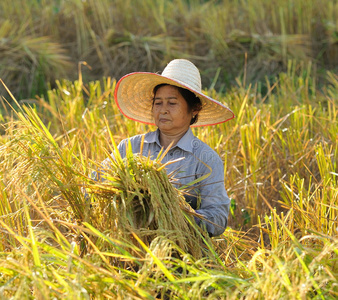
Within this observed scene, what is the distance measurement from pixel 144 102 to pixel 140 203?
0.96 meters

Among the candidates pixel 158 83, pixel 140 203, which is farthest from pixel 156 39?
pixel 140 203

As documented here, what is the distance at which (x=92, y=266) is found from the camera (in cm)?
123

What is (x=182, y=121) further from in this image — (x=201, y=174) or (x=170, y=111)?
(x=201, y=174)

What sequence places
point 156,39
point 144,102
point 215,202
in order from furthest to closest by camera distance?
point 156,39
point 144,102
point 215,202

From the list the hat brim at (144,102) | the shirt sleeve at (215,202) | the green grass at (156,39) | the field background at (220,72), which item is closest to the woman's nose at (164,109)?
the hat brim at (144,102)

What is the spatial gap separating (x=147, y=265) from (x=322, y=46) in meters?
5.28

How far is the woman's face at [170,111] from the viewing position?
204cm

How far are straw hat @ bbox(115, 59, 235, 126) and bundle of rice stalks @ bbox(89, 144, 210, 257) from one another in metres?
0.59

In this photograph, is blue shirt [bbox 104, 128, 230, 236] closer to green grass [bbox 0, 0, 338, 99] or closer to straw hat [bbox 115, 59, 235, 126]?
straw hat [bbox 115, 59, 235, 126]

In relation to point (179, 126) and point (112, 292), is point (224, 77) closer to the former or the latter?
point (179, 126)

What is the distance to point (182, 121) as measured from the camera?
81.8 inches

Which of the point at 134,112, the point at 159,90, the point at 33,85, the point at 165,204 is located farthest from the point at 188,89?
the point at 33,85

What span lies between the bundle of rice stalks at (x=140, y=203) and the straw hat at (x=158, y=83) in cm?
59

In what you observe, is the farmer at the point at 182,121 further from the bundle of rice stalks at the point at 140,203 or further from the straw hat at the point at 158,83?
the bundle of rice stalks at the point at 140,203
